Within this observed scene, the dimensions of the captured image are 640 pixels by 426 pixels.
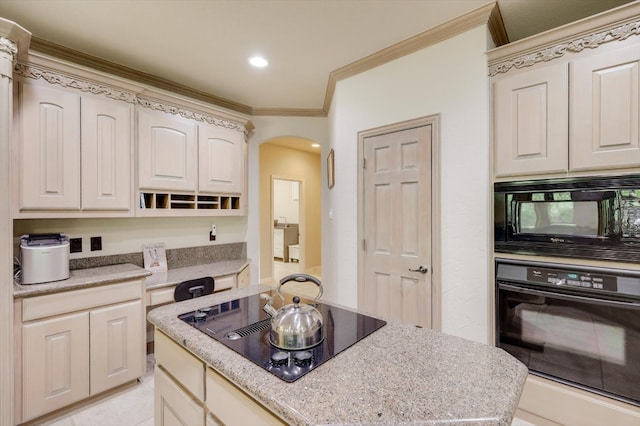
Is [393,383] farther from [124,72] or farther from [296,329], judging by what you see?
[124,72]

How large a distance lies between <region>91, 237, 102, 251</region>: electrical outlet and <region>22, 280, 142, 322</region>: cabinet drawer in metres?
0.64

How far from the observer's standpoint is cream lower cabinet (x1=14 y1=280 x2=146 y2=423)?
182 cm

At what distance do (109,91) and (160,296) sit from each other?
68.1 inches

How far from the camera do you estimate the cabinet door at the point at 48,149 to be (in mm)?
1956

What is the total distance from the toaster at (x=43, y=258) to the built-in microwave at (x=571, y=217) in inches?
119

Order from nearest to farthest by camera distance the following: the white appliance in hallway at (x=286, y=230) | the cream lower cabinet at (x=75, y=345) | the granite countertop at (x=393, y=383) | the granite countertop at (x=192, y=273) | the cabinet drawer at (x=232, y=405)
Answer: the granite countertop at (x=393, y=383), the cabinet drawer at (x=232, y=405), the cream lower cabinet at (x=75, y=345), the granite countertop at (x=192, y=273), the white appliance in hallway at (x=286, y=230)

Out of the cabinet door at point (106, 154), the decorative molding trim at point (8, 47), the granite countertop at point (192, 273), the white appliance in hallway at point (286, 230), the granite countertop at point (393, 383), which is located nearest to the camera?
the granite countertop at point (393, 383)

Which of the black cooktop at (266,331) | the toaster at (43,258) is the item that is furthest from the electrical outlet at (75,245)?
the black cooktop at (266,331)

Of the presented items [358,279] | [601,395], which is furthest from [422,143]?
[601,395]

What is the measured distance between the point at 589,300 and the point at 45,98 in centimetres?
370

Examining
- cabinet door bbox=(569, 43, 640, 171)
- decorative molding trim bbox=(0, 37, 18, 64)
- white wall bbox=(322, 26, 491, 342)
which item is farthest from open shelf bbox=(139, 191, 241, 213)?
cabinet door bbox=(569, 43, 640, 171)

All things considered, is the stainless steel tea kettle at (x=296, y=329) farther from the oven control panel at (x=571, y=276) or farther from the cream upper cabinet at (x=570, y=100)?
the cream upper cabinet at (x=570, y=100)

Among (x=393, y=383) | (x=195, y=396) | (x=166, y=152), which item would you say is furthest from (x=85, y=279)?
(x=393, y=383)

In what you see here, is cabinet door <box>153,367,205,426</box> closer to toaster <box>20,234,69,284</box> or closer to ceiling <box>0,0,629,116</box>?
toaster <box>20,234,69,284</box>
